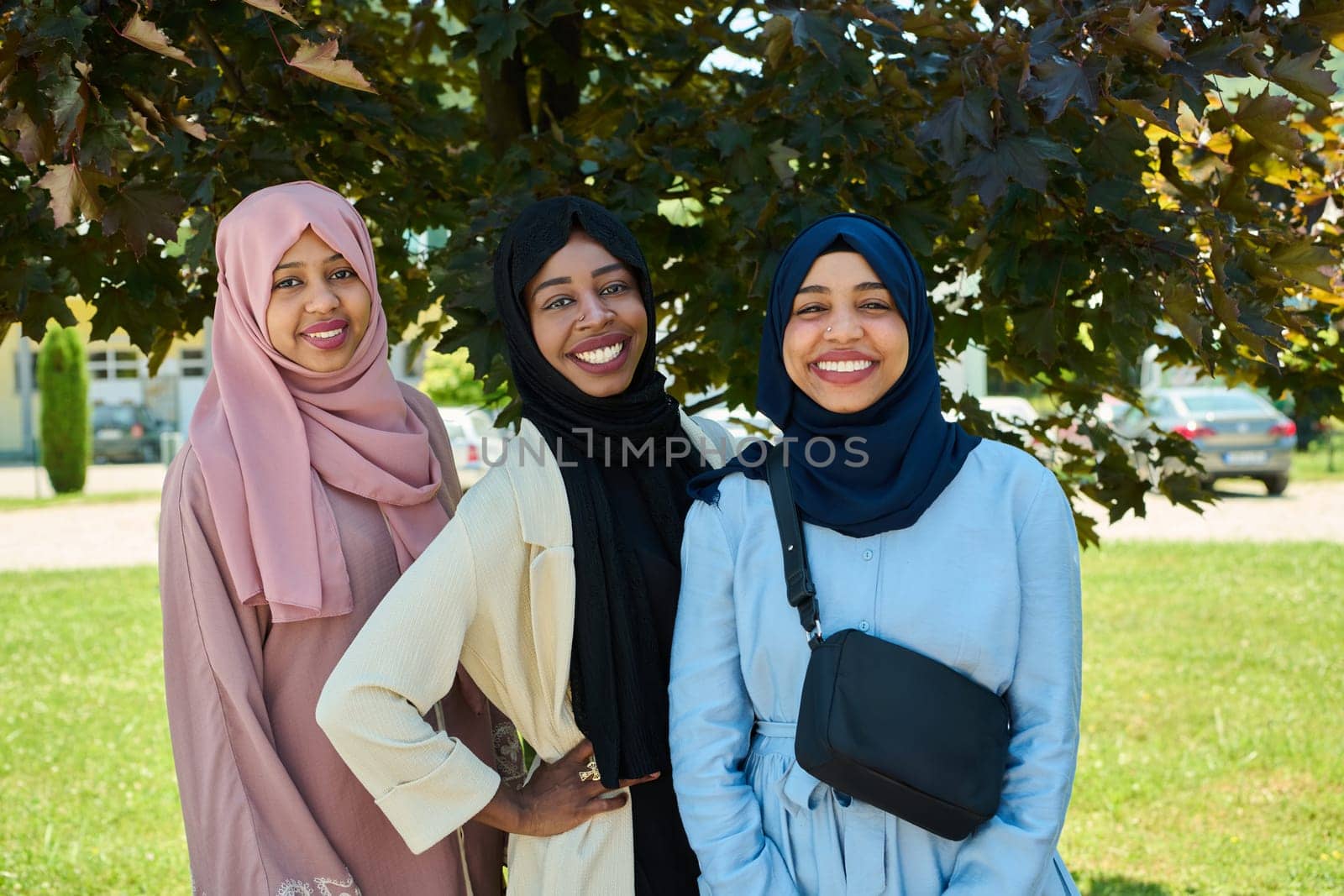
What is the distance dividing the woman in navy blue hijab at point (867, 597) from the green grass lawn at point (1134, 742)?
2984mm

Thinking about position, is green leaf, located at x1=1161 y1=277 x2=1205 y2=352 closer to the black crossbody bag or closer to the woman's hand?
the black crossbody bag

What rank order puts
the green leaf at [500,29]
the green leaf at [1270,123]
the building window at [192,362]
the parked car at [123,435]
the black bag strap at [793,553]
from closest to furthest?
the black bag strap at [793,553] → the green leaf at [1270,123] → the green leaf at [500,29] → the parked car at [123,435] → the building window at [192,362]

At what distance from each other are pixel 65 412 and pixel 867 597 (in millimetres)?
20356

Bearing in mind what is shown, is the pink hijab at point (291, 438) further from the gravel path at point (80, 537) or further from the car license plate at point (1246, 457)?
the car license plate at point (1246, 457)

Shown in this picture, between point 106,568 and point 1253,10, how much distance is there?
11558 mm

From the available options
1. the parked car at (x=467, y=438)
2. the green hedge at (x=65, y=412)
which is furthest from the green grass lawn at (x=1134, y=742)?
the green hedge at (x=65, y=412)

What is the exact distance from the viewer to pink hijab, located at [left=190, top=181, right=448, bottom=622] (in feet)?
6.92

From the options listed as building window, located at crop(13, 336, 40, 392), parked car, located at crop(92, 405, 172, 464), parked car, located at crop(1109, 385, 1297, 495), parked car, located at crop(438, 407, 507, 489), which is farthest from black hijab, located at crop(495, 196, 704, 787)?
building window, located at crop(13, 336, 40, 392)

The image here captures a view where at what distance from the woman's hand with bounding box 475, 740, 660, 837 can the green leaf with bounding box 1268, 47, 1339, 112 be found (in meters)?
1.60

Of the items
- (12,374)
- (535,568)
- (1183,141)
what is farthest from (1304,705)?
(12,374)

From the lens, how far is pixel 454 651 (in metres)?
1.92

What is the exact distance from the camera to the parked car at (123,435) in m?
24.3

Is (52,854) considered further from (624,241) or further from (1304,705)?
(1304,705)

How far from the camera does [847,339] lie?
6.18ft
